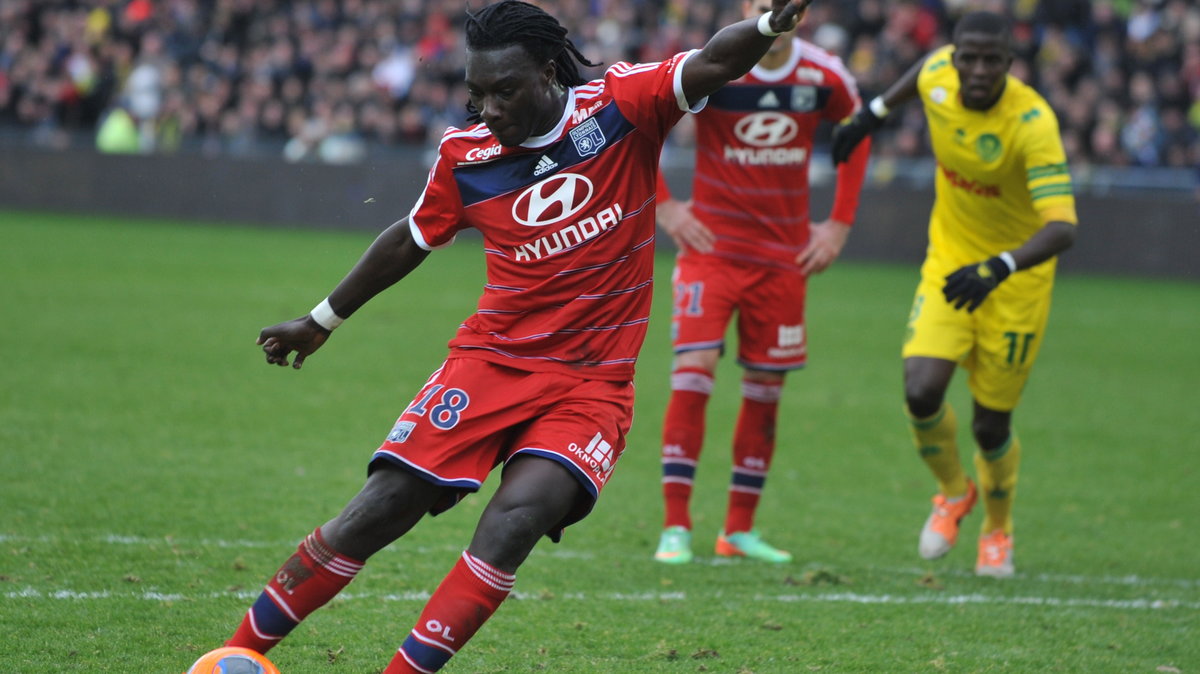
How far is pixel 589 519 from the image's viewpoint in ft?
24.2

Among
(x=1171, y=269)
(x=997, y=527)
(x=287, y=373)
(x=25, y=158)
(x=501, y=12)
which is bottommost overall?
(x=1171, y=269)

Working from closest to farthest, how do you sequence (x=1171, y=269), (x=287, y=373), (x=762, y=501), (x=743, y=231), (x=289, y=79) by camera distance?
(x=743, y=231) < (x=762, y=501) < (x=287, y=373) < (x=1171, y=269) < (x=289, y=79)

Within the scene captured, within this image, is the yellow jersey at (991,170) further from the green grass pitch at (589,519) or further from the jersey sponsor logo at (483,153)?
the jersey sponsor logo at (483,153)

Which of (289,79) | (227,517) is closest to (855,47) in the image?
(289,79)

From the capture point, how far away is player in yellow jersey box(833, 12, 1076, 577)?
6.51 metres

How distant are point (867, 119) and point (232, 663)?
432 centimetres

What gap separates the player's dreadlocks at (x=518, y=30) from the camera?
4250 millimetres

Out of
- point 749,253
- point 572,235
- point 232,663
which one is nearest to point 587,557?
point 749,253

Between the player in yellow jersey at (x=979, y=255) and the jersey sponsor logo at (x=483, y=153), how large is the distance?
284cm

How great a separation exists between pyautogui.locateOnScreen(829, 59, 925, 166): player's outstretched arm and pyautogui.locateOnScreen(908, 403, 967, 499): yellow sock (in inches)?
54.9

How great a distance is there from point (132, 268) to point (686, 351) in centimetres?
1178

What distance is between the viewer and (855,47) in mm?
22766

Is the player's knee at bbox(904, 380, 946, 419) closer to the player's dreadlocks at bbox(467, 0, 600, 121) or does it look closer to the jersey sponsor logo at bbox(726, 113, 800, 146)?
the jersey sponsor logo at bbox(726, 113, 800, 146)

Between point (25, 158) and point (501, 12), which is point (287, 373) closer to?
point (501, 12)
